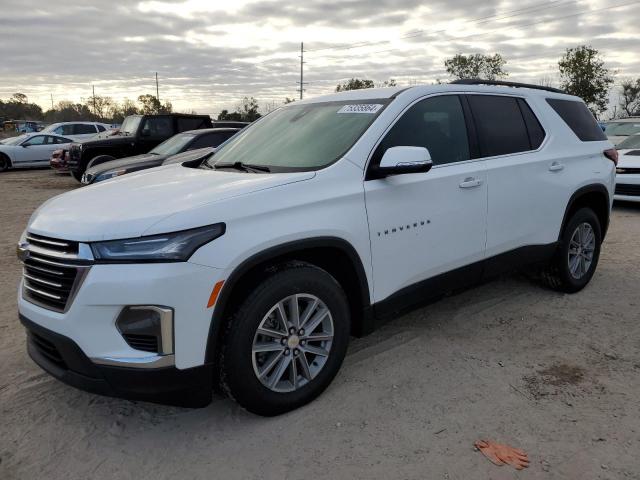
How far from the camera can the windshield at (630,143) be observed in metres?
10.7

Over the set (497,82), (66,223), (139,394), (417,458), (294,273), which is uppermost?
(497,82)

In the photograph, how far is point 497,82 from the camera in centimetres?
443

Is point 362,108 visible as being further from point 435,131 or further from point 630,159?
point 630,159

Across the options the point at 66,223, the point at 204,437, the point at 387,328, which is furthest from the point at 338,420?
the point at 66,223

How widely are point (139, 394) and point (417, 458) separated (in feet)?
4.55

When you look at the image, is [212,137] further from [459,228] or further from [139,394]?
[139,394]

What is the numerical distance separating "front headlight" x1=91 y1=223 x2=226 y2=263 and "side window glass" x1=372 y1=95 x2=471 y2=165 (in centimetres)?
137

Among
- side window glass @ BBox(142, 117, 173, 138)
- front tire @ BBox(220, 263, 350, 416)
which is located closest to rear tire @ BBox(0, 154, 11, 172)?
side window glass @ BBox(142, 117, 173, 138)

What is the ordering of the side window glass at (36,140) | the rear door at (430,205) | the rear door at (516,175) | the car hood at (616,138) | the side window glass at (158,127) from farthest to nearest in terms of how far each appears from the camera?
the side window glass at (36,140) < the side window glass at (158,127) < the car hood at (616,138) < the rear door at (516,175) < the rear door at (430,205)

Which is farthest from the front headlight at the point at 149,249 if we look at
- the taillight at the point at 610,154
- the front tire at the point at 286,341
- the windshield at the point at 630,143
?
the windshield at the point at 630,143

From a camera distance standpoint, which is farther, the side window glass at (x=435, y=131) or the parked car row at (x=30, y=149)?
the parked car row at (x=30, y=149)

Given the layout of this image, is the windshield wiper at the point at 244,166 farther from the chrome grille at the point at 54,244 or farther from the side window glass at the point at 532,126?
the side window glass at the point at 532,126

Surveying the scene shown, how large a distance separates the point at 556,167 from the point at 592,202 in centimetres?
93

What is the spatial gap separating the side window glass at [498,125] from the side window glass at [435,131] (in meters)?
0.18
